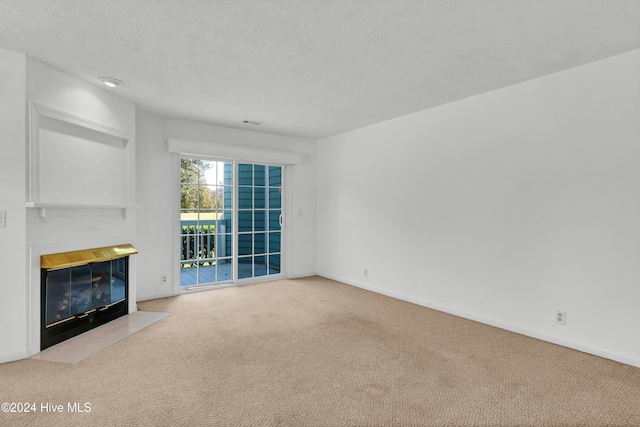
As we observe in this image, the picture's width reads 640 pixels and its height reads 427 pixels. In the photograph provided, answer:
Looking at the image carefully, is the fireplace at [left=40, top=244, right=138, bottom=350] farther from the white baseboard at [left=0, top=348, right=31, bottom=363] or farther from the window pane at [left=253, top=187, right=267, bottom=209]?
the window pane at [left=253, top=187, right=267, bottom=209]

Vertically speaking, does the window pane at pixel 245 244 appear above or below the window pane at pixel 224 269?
above

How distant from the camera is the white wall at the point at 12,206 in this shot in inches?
109

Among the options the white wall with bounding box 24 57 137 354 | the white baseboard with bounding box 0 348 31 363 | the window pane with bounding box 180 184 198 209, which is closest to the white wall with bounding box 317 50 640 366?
the window pane with bounding box 180 184 198 209

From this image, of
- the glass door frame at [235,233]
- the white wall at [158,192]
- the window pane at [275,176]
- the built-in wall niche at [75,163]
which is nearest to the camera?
the built-in wall niche at [75,163]

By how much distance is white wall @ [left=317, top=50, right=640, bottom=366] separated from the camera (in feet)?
9.48

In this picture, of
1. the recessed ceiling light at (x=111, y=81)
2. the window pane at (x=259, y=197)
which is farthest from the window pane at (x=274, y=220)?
the recessed ceiling light at (x=111, y=81)

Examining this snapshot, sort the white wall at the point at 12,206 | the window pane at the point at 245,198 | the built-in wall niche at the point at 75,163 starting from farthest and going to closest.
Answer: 1. the window pane at the point at 245,198
2. the built-in wall niche at the point at 75,163
3. the white wall at the point at 12,206

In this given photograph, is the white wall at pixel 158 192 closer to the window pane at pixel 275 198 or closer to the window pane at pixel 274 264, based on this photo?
the window pane at pixel 275 198

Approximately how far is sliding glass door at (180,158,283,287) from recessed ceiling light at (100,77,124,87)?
162cm

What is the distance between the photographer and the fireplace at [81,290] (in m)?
3.06

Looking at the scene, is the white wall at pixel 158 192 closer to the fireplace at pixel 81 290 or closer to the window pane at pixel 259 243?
the fireplace at pixel 81 290

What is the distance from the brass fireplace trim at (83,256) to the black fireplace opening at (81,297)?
0.07 m

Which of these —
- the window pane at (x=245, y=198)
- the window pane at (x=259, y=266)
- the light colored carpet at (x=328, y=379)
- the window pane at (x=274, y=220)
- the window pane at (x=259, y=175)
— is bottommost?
Result: the light colored carpet at (x=328, y=379)

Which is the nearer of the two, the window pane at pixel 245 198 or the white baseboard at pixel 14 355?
the white baseboard at pixel 14 355
